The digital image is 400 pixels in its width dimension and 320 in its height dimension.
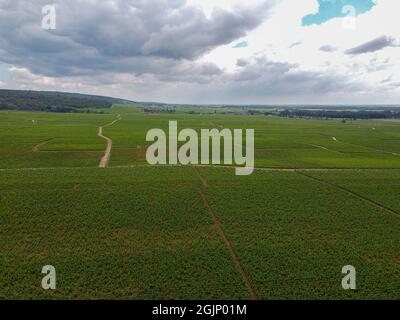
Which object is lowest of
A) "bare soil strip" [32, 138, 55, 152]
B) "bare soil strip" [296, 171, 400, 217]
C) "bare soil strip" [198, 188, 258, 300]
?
"bare soil strip" [198, 188, 258, 300]

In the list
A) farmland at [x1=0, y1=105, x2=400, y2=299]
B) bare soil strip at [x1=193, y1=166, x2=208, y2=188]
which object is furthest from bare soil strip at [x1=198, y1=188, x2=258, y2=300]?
bare soil strip at [x1=193, y1=166, x2=208, y2=188]

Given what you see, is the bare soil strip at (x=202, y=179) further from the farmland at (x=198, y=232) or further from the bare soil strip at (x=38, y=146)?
the bare soil strip at (x=38, y=146)

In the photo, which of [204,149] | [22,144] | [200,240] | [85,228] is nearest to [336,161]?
[204,149]

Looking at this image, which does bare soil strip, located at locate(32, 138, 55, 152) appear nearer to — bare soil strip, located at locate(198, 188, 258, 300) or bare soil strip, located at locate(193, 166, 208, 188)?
bare soil strip, located at locate(193, 166, 208, 188)

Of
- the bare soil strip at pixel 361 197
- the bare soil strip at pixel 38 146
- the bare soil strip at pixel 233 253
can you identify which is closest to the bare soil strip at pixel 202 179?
the bare soil strip at pixel 233 253

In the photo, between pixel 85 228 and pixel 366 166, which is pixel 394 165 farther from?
pixel 85 228

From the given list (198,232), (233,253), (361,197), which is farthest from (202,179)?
(361,197)

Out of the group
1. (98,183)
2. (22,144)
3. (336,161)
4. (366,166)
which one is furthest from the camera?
(22,144)

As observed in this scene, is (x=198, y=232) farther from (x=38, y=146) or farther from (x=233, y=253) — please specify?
(x=38, y=146)
